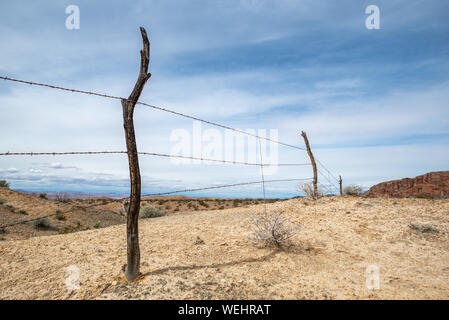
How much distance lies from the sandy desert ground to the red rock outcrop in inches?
613

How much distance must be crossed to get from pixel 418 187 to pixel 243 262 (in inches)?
991

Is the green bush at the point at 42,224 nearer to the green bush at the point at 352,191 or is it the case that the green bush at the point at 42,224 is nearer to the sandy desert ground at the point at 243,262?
the sandy desert ground at the point at 243,262

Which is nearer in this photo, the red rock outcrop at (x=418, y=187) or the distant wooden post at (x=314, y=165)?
the distant wooden post at (x=314, y=165)

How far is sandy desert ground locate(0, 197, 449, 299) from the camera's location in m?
4.57

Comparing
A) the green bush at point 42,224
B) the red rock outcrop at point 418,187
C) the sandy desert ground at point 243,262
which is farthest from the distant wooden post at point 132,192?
the red rock outcrop at point 418,187

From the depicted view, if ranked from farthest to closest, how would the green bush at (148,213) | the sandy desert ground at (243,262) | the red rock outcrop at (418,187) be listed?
the red rock outcrop at (418,187) < the green bush at (148,213) < the sandy desert ground at (243,262)

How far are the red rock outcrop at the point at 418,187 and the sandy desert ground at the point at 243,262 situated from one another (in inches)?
613

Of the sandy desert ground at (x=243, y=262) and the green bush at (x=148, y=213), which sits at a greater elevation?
the sandy desert ground at (x=243, y=262)

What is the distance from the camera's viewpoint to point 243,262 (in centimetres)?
582

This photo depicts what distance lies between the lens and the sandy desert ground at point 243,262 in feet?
15.0

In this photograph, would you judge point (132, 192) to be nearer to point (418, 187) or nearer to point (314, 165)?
point (314, 165)

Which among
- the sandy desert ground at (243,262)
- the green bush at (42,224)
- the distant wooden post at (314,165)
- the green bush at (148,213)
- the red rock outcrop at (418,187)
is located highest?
the distant wooden post at (314,165)

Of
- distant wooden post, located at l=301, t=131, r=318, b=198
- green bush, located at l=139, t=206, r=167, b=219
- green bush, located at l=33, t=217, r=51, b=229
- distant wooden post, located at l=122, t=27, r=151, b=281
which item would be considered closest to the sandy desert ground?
distant wooden post, located at l=122, t=27, r=151, b=281
